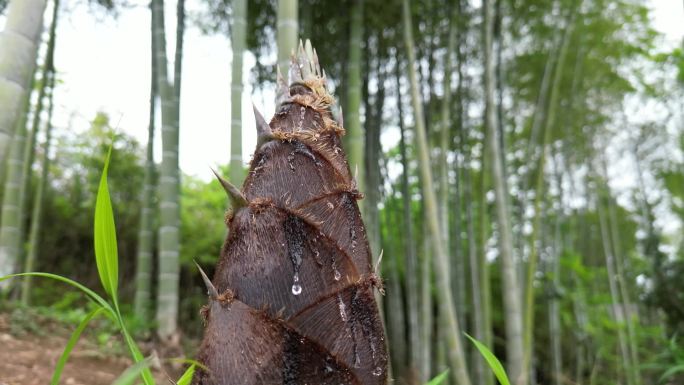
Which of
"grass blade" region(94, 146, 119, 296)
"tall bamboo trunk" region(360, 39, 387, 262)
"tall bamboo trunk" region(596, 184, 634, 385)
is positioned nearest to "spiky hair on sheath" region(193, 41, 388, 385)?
"grass blade" region(94, 146, 119, 296)

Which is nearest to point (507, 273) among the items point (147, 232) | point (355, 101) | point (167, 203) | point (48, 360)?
point (355, 101)

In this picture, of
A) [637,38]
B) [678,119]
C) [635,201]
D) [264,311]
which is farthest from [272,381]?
[635,201]

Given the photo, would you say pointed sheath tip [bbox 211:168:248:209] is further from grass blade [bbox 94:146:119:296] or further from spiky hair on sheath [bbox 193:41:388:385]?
grass blade [bbox 94:146:119:296]

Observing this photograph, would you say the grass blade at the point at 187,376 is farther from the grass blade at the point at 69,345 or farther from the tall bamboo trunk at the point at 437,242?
the tall bamboo trunk at the point at 437,242

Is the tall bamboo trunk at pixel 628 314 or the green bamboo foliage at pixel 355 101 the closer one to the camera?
the green bamboo foliage at pixel 355 101

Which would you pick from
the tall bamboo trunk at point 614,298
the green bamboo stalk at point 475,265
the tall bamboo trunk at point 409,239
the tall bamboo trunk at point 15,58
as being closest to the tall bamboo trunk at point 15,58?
the tall bamboo trunk at point 15,58

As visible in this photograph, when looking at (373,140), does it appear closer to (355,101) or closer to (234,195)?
(355,101)

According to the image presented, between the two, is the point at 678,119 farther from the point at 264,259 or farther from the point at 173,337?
the point at 264,259
